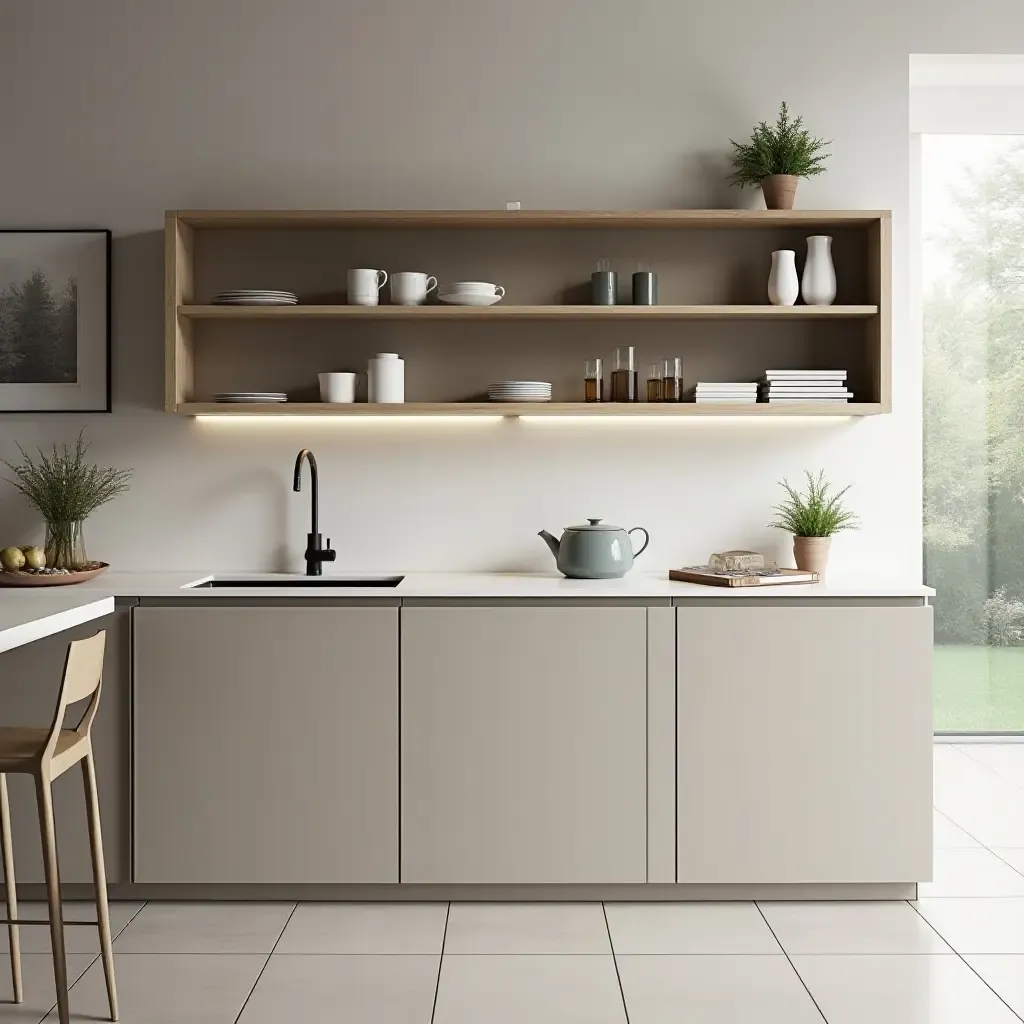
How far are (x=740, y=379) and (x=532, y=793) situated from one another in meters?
1.50

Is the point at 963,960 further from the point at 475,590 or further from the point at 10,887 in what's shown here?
the point at 10,887

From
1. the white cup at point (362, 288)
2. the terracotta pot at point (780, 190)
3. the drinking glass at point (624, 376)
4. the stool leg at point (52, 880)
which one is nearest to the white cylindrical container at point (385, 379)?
the white cup at point (362, 288)

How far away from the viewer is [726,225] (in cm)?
343

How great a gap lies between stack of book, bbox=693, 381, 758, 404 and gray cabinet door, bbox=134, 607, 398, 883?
1173mm

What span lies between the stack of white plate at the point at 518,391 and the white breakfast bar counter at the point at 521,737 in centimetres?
68

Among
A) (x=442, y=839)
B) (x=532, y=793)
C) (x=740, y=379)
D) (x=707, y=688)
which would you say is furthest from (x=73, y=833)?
(x=740, y=379)

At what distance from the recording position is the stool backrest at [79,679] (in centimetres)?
212

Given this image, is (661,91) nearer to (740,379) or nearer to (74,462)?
(740,379)

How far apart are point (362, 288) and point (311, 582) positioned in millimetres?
928

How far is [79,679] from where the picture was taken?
2.21 metres

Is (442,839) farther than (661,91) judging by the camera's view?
No

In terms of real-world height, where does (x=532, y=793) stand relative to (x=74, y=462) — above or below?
below

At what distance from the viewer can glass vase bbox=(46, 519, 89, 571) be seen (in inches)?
131

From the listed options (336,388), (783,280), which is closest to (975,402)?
(783,280)
